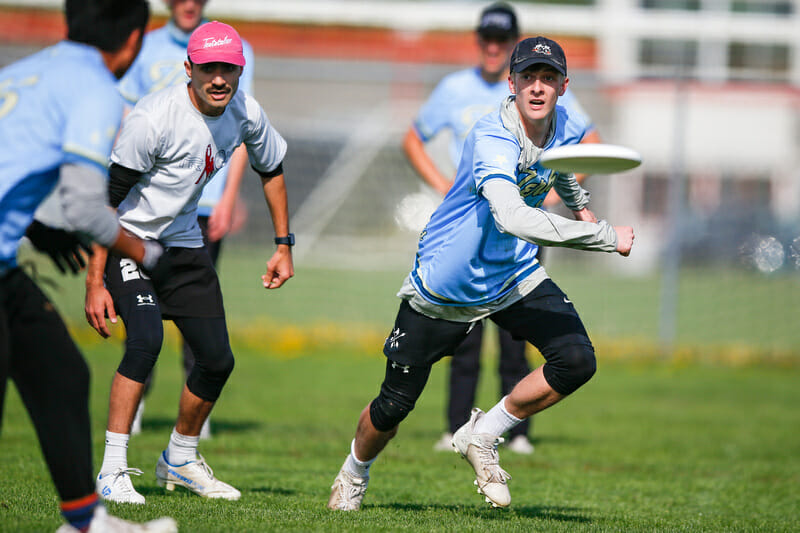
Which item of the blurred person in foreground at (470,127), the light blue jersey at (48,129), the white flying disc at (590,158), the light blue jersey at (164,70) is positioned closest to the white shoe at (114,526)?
the light blue jersey at (48,129)

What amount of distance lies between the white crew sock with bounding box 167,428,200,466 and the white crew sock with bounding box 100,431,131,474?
0.39 m

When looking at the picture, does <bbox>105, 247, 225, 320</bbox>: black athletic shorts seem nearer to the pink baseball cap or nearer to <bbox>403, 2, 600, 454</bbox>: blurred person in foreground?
the pink baseball cap

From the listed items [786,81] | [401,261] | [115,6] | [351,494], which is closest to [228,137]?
[115,6]

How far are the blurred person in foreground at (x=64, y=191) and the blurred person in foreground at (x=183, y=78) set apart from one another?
9.96ft

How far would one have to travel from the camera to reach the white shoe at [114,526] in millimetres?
3576

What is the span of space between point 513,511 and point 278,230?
6.34ft

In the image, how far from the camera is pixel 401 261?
14133 millimetres

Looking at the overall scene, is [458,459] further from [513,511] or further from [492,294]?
[492,294]

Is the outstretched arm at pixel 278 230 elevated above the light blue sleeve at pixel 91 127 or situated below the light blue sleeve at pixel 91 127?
below

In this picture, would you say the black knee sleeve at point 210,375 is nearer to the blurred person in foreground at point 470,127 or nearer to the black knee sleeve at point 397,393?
the black knee sleeve at point 397,393

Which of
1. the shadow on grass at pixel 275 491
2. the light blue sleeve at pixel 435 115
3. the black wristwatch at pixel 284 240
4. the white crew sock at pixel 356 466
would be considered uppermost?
the light blue sleeve at pixel 435 115

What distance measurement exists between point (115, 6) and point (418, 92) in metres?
10.6

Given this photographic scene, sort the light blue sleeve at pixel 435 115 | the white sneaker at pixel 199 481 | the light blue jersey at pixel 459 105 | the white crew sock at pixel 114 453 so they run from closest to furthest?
1. the white crew sock at pixel 114 453
2. the white sneaker at pixel 199 481
3. the light blue jersey at pixel 459 105
4. the light blue sleeve at pixel 435 115

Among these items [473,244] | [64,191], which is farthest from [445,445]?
[64,191]
